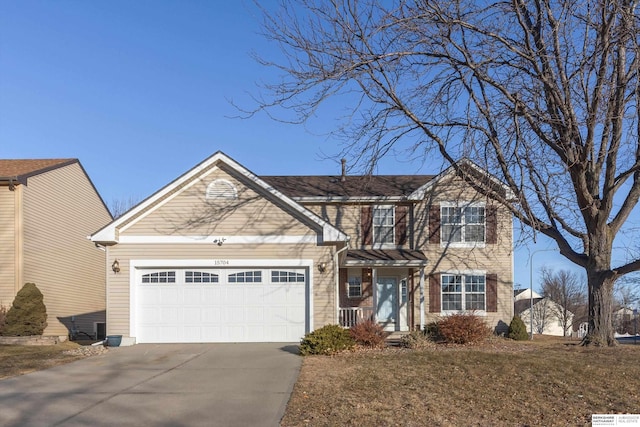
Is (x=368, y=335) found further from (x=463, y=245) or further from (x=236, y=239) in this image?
(x=463, y=245)

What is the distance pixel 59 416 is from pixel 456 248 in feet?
54.6

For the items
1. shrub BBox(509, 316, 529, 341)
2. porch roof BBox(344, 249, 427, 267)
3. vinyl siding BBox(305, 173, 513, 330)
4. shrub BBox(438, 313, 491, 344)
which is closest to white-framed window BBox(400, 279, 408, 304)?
vinyl siding BBox(305, 173, 513, 330)

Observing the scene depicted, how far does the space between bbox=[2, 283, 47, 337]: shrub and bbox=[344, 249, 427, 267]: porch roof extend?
10363 millimetres

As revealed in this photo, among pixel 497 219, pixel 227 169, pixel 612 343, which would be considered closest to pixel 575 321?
pixel 497 219

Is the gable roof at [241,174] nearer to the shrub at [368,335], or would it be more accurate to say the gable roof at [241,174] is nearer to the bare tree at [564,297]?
the shrub at [368,335]

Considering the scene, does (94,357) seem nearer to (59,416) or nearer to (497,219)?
(59,416)

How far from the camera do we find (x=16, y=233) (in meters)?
20.3

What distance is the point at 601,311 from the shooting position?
1477cm

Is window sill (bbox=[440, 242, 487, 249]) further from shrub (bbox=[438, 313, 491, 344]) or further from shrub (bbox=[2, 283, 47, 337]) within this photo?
shrub (bbox=[2, 283, 47, 337])

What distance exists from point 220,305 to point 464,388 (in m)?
8.85

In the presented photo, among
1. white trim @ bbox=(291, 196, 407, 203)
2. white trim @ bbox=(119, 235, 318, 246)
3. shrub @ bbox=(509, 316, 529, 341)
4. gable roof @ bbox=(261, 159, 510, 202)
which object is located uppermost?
gable roof @ bbox=(261, 159, 510, 202)

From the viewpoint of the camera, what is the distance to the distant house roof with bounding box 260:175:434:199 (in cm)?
Result: 2189

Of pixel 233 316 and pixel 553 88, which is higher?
pixel 553 88

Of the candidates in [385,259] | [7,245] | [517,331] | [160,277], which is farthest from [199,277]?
[517,331]
